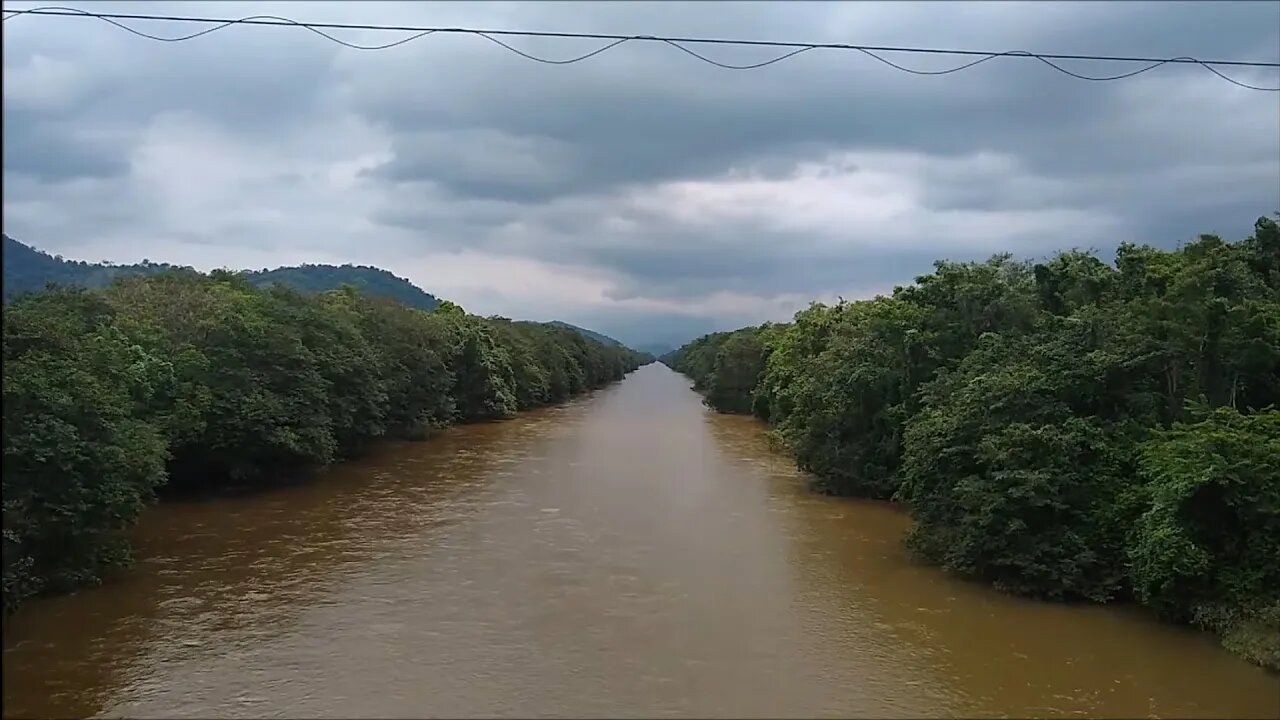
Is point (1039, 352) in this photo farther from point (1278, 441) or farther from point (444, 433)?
A: point (444, 433)

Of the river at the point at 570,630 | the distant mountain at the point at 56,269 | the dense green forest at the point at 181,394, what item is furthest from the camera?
the distant mountain at the point at 56,269

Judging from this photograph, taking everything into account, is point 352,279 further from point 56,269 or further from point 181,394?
point 181,394

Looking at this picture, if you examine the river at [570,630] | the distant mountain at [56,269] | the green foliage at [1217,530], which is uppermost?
the distant mountain at [56,269]

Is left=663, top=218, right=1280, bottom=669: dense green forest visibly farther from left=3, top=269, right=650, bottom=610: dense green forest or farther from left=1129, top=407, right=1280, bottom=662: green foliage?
left=3, top=269, right=650, bottom=610: dense green forest

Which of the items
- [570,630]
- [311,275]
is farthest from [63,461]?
[311,275]

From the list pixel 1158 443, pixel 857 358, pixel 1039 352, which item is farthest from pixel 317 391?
pixel 1158 443

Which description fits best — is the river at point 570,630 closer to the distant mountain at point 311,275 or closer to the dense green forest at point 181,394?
the dense green forest at point 181,394

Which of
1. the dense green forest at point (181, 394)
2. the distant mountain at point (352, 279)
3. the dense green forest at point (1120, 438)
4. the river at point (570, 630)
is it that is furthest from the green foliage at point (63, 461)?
the distant mountain at point (352, 279)
